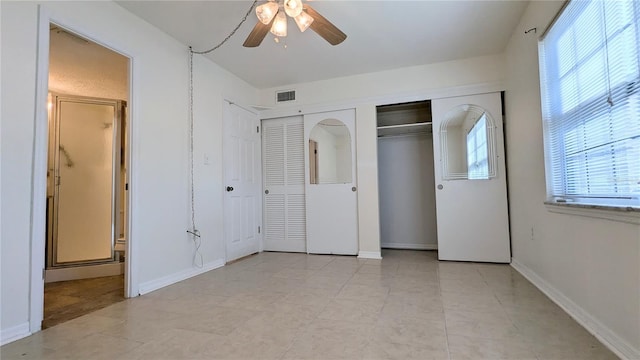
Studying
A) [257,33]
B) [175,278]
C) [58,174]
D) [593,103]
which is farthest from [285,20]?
[58,174]

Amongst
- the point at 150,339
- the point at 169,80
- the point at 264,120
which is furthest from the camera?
the point at 264,120

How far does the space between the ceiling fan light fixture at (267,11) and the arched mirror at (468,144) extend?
2.49 m

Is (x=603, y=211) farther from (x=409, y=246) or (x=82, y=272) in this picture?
(x=82, y=272)

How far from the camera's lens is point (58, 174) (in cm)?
343

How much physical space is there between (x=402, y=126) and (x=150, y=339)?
3536 millimetres

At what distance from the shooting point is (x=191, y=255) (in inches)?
124

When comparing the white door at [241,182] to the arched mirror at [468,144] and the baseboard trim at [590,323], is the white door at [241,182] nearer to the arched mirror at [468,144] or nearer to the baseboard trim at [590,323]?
the arched mirror at [468,144]

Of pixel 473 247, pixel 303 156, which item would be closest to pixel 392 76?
pixel 303 156

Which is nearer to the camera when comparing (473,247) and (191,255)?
(191,255)

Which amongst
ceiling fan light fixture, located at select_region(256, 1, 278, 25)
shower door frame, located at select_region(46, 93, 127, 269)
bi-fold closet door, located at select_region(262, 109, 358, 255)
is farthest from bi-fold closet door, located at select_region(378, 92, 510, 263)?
shower door frame, located at select_region(46, 93, 127, 269)

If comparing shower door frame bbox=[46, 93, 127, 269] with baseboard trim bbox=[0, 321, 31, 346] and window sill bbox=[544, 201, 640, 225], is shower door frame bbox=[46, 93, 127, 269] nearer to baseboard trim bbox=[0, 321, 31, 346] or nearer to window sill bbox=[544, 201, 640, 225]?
baseboard trim bbox=[0, 321, 31, 346]

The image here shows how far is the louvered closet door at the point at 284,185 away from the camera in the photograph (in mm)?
4332

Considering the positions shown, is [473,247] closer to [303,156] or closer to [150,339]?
[303,156]

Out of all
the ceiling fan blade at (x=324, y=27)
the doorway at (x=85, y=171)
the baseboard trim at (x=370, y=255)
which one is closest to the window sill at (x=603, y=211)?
the ceiling fan blade at (x=324, y=27)
